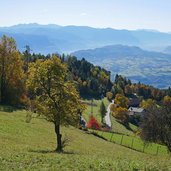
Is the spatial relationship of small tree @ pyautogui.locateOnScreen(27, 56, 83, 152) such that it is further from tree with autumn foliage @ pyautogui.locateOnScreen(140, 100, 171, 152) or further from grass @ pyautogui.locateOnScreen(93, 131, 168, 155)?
grass @ pyautogui.locateOnScreen(93, 131, 168, 155)

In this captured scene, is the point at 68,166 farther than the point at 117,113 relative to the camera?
No

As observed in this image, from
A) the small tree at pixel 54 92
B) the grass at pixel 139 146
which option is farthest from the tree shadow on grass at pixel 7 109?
the small tree at pixel 54 92

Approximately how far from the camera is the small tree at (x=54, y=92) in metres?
38.3

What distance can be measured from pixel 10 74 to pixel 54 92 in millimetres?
41659

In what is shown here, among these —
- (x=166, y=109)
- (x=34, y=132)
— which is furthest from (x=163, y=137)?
(x=34, y=132)

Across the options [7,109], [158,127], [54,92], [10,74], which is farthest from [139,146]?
[54,92]

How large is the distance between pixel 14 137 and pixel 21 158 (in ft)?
61.3

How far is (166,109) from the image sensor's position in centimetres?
6925

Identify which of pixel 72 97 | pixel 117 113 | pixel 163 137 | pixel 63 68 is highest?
pixel 63 68

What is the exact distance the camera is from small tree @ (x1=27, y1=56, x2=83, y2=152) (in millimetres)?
38344

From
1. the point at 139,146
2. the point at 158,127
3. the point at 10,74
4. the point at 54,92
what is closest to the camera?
the point at 54,92

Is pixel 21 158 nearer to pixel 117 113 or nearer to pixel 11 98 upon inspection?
pixel 11 98

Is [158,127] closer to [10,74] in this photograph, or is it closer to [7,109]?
[7,109]

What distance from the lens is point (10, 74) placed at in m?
79.2
